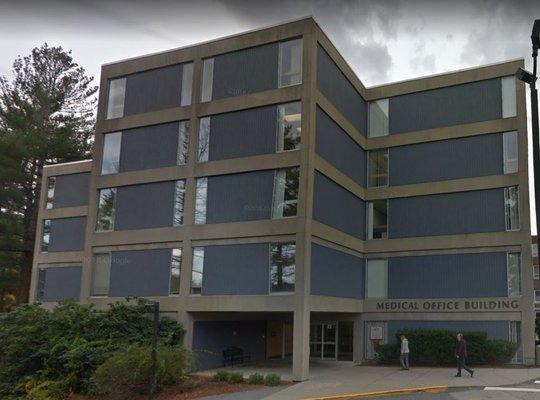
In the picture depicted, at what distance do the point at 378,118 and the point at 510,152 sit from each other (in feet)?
23.9

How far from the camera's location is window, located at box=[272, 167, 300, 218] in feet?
78.5

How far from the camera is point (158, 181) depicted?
27.7 metres

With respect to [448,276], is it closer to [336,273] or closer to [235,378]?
[336,273]

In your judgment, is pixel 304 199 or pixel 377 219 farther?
pixel 377 219

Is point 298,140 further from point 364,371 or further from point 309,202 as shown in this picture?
point 364,371

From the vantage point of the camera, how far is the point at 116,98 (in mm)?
30188

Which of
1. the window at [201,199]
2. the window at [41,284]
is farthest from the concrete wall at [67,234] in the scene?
the window at [201,199]

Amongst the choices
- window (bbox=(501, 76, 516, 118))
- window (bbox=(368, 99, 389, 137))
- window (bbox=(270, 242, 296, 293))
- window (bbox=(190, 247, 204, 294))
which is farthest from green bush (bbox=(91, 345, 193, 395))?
window (bbox=(501, 76, 516, 118))

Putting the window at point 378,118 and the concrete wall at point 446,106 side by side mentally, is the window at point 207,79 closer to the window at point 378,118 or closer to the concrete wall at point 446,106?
the window at point 378,118

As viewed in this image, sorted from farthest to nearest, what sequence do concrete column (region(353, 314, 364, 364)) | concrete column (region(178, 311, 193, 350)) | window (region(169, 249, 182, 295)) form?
concrete column (region(353, 314, 364, 364)) → window (region(169, 249, 182, 295)) → concrete column (region(178, 311, 193, 350))

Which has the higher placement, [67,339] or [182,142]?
[182,142]

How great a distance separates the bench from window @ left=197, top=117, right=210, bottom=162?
9299 millimetres

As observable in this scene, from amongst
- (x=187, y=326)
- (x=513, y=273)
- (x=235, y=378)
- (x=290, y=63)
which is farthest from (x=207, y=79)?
(x=513, y=273)

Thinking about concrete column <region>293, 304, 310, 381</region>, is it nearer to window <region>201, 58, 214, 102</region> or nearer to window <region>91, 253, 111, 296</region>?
window <region>91, 253, 111, 296</region>
